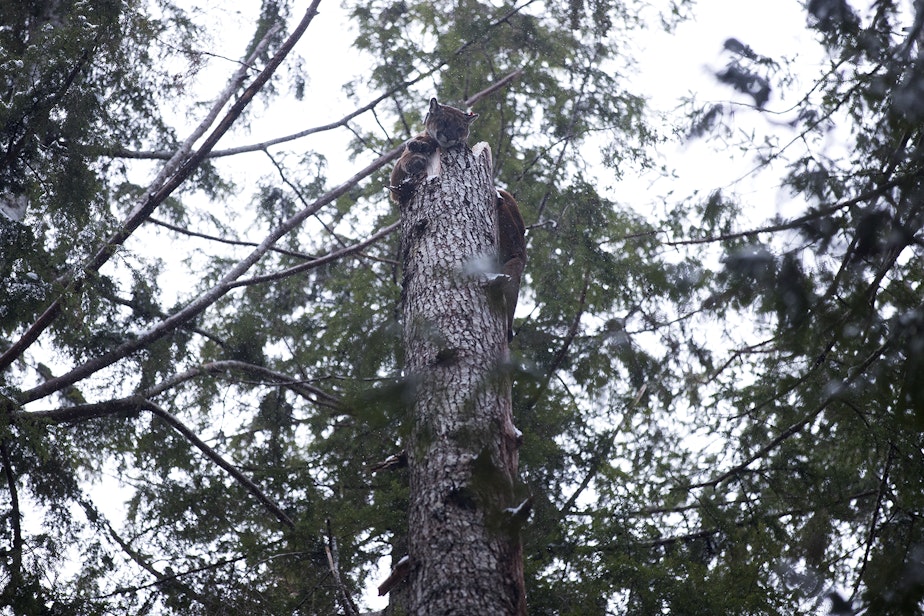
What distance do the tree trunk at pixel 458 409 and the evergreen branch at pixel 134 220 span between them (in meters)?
2.30

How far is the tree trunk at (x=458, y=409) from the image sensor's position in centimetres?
378

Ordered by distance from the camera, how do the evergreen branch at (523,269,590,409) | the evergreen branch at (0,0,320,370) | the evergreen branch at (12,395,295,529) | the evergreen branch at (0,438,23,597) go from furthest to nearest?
1. the evergreen branch at (523,269,590,409)
2. the evergreen branch at (12,395,295,529)
3. the evergreen branch at (0,438,23,597)
4. the evergreen branch at (0,0,320,370)

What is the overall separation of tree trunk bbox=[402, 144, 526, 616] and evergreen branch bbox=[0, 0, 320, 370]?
230 cm

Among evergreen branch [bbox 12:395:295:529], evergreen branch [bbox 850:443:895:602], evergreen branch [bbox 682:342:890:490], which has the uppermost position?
evergreen branch [bbox 12:395:295:529]

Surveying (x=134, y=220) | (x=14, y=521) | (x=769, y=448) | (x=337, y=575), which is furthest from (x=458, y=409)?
(x=14, y=521)

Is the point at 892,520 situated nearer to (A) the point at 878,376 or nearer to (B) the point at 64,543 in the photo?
(A) the point at 878,376

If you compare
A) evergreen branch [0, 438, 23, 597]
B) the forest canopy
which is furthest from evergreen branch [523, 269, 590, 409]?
evergreen branch [0, 438, 23, 597]

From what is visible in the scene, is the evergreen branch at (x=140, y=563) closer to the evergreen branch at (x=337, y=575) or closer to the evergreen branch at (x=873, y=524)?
the evergreen branch at (x=337, y=575)

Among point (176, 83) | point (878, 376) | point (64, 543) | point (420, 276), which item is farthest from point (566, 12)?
point (64, 543)

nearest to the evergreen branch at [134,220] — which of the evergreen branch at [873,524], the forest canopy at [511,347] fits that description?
the forest canopy at [511,347]

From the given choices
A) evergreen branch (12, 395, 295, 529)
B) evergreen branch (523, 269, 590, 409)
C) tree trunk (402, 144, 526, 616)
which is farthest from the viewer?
evergreen branch (523, 269, 590, 409)

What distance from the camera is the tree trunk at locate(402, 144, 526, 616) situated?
12.4 ft

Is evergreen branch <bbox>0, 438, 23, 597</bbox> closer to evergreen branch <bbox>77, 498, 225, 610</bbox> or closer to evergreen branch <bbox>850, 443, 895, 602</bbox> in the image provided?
evergreen branch <bbox>77, 498, 225, 610</bbox>

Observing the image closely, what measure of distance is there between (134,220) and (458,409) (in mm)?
3630
